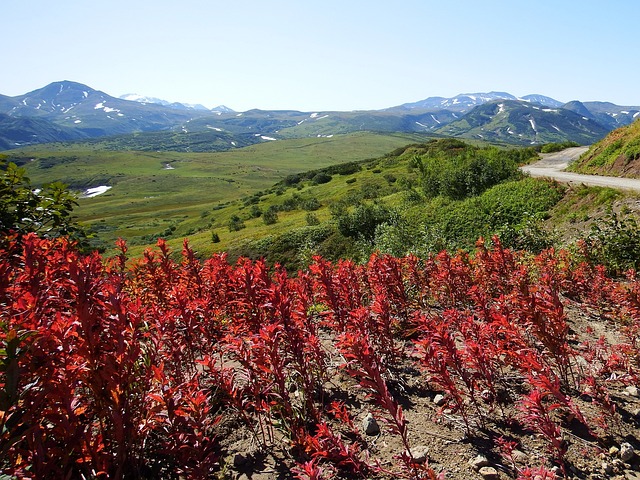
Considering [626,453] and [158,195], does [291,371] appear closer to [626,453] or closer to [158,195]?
[626,453]

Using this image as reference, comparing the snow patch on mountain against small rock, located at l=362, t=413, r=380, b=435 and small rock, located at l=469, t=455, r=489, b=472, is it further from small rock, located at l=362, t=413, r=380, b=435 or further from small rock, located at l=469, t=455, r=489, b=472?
small rock, located at l=469, t=455, r=489, b=472

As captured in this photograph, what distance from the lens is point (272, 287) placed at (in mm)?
4609

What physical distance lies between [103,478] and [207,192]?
14491 cm

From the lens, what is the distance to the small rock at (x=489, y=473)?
133 inches

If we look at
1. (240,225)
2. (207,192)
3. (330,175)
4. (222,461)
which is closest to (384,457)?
(222,461)

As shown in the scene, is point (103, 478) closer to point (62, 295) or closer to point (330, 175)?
point (62, 295)

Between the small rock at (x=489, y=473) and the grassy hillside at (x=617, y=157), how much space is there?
2679 centimetres

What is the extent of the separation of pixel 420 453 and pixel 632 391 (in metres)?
3.27

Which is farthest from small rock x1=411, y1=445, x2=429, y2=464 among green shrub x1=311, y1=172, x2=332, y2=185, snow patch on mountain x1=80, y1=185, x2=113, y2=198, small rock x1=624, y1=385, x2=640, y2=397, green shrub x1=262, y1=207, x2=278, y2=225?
snow patch on mountain x1=80, y1=185, x2=113, y2=198

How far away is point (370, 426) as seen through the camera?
161 inches

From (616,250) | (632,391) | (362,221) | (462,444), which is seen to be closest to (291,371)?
(462,444)

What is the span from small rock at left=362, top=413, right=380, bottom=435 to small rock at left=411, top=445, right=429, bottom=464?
0.45 metres

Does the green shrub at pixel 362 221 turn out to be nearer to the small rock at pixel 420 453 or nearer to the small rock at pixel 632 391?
the small rock at pixel 632 391

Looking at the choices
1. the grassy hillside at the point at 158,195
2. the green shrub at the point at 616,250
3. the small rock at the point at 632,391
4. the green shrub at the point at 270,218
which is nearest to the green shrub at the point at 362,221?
the green shrub at the point at 270,218
